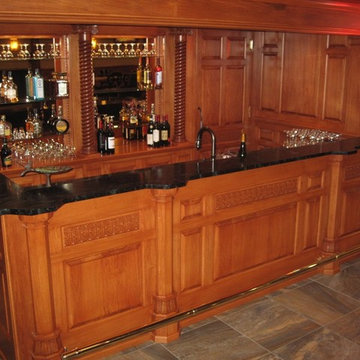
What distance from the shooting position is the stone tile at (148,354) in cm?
326

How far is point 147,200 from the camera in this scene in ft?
10.7

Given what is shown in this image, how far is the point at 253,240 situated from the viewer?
3910 mm

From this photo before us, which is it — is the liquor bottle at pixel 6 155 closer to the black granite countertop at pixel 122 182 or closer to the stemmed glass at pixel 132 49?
the black granite countertop at pixel 122 182

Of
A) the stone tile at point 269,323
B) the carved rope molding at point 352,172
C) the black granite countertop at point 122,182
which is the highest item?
the black granite countertop at point 122,182

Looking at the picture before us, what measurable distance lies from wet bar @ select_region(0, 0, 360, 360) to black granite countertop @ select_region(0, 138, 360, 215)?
0.01 metres

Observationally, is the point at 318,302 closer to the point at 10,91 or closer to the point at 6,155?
the point at 6,155

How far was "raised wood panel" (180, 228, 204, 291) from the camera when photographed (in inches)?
138

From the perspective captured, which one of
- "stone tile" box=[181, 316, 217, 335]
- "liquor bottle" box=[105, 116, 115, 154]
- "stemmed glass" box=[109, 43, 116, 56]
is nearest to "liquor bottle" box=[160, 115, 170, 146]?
"liquor bottle" box=[105, 116, 115, 154]

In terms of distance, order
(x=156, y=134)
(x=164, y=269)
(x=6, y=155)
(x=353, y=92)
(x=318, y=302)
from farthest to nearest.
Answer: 1. (x=156, y=134)
2. (x=353, y=92)
3. (x=6, y=155)
4. (x=318, y=302)
5. (x=164, y=269)

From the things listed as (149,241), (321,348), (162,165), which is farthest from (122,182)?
(321,348)

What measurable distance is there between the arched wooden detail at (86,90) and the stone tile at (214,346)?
234cm

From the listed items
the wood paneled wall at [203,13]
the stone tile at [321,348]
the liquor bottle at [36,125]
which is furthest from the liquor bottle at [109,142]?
the stone tile at [321,348]

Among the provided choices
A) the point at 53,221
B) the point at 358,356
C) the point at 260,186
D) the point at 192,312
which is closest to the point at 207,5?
the point at 260,186

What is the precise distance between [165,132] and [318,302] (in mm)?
2557
